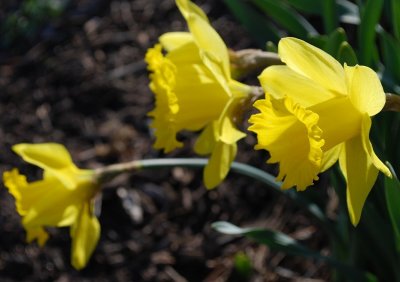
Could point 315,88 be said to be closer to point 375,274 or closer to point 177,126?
point 177,126

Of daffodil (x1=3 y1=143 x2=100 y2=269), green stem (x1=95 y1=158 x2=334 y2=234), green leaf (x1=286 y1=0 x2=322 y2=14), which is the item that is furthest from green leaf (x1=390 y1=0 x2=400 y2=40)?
daffodil (x1=3 y1=143 x2=100 y2=269)

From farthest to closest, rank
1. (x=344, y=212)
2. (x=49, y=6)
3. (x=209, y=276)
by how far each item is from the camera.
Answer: (x=49, y=6)
(x=209, y=276)
(x=344, y=212)

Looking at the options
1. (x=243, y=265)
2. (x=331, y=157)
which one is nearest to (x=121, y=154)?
(x=243, y=265)

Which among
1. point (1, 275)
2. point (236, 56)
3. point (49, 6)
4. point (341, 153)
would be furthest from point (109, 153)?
point (341, 153)

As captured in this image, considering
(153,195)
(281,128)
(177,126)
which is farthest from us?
(153,195)

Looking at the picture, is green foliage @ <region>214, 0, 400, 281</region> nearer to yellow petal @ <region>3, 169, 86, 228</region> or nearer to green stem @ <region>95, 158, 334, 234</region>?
green stem @ <region>95, 158, 334, 234</region>

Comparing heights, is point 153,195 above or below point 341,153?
below

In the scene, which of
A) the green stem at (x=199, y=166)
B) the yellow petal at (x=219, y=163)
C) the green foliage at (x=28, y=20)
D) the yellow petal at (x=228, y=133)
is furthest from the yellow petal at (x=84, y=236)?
the green foliage at (x=28, y=20)
